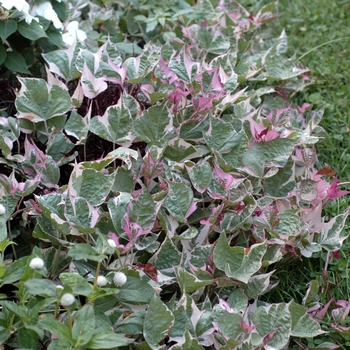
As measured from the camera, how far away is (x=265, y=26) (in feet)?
9.34

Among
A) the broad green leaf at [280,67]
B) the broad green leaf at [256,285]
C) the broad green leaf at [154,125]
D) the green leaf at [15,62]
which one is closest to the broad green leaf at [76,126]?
the broad green leaf at [154,125]

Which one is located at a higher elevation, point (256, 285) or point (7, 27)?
point (7, 27)

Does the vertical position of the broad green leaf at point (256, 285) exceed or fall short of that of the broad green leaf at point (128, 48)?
it falls short

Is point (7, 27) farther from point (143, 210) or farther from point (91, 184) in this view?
point (143, 210)

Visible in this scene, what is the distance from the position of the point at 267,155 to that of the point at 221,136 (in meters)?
0.15

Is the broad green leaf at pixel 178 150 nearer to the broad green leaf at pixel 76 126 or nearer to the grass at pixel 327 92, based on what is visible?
the broad green leaf at pixel 76 126

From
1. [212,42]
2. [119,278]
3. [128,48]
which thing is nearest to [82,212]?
[119,278]

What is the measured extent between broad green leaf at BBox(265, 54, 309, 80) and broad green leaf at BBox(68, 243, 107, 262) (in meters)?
1.35

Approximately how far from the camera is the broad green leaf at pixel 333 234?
5.53 ft

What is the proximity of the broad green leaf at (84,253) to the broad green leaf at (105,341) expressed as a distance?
15 cm

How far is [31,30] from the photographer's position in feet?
6.61

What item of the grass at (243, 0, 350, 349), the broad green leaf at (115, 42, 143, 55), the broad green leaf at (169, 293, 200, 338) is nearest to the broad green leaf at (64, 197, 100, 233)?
the broad green leaf at (169, 293, 200, 338)

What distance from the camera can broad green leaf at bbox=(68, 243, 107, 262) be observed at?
1233 mm

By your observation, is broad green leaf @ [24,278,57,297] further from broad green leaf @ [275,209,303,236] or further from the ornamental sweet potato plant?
broad green leaf @ [275,209,303,236]
